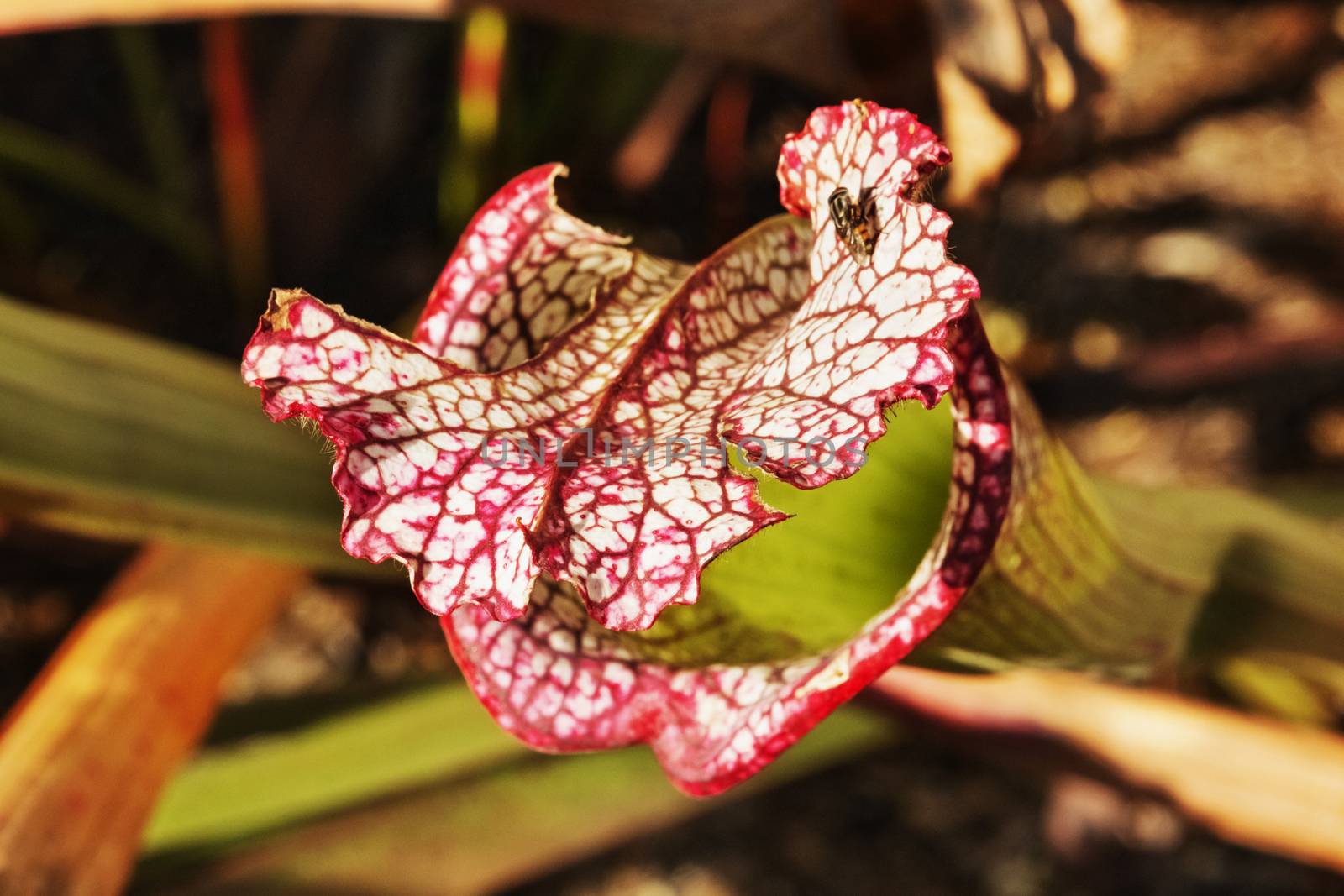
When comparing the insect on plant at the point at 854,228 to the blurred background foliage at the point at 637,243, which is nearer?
the insect on plant at the point at 854,228

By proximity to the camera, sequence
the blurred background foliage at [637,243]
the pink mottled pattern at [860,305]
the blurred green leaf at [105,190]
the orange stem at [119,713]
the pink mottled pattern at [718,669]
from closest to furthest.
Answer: the pink mottled pattern at [860,305]
the pink mottled pattern at [718,669]
the orange stem at [119,713]
the blurred background foliage at [637,243]
the blurred green leaf at [105,190]

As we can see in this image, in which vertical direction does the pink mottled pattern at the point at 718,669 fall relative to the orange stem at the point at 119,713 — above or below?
above

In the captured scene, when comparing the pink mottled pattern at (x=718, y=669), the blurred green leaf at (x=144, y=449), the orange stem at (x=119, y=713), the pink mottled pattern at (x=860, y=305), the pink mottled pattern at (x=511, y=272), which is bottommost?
the orange stem at (x=119, y=713)

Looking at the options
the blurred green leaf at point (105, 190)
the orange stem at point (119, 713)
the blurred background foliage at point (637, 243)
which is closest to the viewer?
the orange stem at point (119, 713)

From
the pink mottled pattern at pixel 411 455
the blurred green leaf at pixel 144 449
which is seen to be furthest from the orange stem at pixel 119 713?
the pink mottled pattern at pixel 411 455

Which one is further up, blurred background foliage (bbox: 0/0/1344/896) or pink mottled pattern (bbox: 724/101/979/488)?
pink mottled pattern (bbox: 724/101/979/488)

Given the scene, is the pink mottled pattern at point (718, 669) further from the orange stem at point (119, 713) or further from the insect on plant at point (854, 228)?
the orange stem at point (119, 713)

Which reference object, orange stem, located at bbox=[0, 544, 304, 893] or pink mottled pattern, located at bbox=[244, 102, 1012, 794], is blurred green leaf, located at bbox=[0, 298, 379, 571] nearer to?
orange stem, located at bbox=[0, 544, 304, 893]

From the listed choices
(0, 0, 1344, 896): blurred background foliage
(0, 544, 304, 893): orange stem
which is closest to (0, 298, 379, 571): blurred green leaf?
(0, 0, 1344, 896): blurred background foliage
